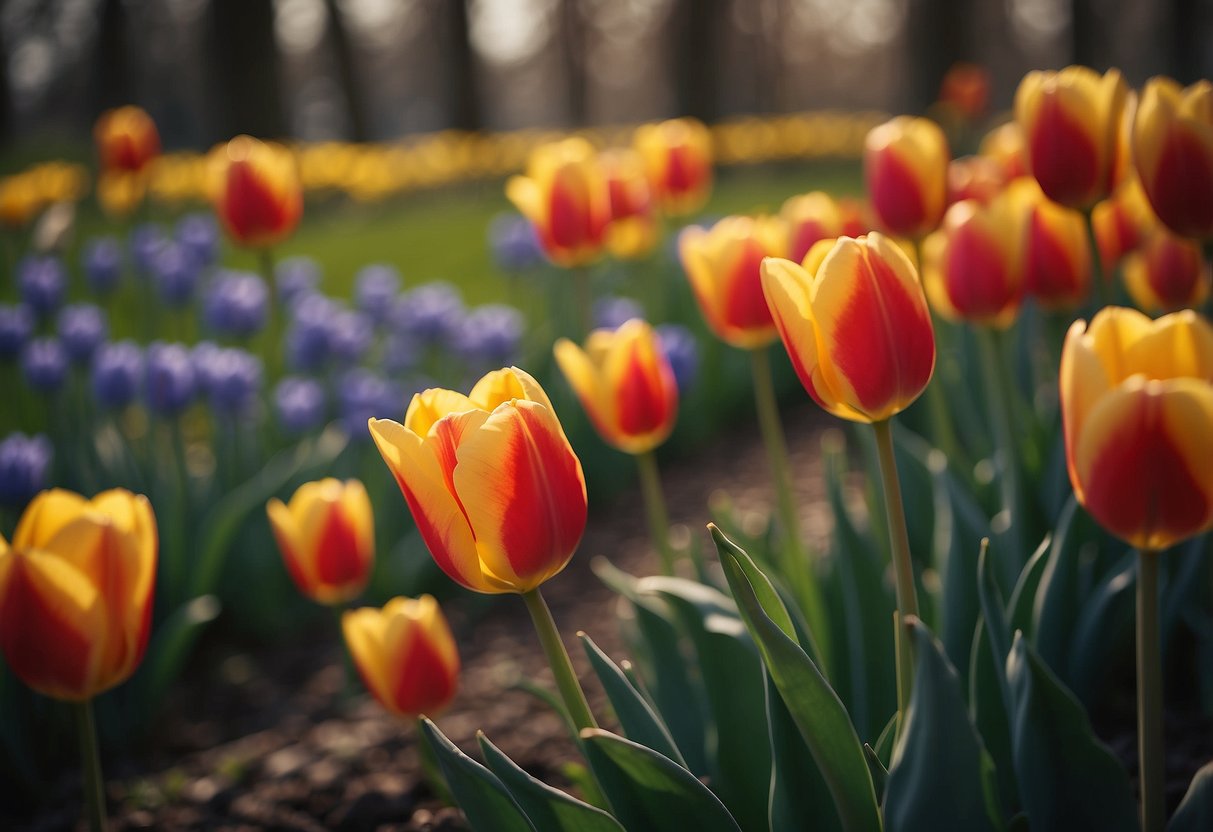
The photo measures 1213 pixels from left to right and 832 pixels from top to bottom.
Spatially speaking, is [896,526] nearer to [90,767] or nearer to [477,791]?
[477,791]

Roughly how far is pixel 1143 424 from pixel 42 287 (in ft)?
10.7

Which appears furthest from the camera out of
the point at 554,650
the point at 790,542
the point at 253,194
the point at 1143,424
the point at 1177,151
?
the point at 253,194

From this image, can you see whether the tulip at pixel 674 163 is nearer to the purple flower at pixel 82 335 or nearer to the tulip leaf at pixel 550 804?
the purple flower at pixel 82 335

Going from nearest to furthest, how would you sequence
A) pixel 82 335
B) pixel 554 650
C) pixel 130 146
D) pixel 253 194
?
pixel 554 650
pixel 253 194
pixel 82 335
pixel 130 146

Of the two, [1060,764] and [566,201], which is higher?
[566,201]

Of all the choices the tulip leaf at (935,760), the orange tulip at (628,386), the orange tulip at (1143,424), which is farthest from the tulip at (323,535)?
the orange tulip at (1143,424)

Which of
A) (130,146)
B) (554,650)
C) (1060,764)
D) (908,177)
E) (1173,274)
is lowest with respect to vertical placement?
(1060,764)

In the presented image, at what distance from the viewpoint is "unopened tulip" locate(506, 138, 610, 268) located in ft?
Result: 7.29

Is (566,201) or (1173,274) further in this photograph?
(566,201)

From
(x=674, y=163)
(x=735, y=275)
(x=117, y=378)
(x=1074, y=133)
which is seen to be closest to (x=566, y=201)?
(x=735, y=275)

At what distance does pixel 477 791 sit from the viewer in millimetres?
1001

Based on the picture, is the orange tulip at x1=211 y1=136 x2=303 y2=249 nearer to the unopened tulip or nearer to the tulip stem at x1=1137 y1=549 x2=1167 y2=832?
the unopened tulip

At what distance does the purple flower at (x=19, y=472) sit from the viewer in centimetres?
212

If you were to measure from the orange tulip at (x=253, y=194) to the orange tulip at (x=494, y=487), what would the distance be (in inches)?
74.0
